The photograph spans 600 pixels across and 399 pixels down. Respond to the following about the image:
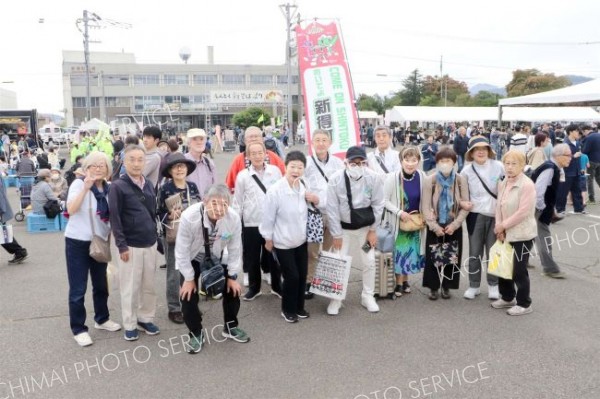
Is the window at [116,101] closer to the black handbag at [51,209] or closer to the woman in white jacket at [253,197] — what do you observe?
the black handbag at [51,209]

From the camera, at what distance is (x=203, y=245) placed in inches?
153

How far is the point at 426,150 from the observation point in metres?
15.3

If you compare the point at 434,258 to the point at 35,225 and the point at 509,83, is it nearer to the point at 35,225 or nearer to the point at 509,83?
the point at 35,225

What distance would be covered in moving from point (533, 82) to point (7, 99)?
3366 inches

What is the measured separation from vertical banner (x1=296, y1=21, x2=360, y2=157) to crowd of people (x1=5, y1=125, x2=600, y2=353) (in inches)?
68.3

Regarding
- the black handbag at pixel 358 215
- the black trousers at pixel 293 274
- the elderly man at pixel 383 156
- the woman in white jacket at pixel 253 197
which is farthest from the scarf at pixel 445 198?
the woman in white jacket at pixel 253 197

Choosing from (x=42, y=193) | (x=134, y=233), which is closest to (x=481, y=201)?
(x=134, y=233)

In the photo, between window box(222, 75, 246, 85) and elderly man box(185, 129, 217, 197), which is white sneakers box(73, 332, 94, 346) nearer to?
elderly man box(185, 129, 217, 197)

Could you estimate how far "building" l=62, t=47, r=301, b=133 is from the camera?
61.9 metres

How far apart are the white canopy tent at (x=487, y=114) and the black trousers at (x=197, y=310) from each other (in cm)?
2990

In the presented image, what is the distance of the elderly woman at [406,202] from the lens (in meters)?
4.86

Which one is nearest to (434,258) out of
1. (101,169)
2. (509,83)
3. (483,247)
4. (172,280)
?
(483,247)

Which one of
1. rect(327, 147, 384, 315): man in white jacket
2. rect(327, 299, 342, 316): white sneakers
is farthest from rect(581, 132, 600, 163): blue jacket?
rect(327, 299, 342, 316): white sneakers

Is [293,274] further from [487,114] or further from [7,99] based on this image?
[7,99]
